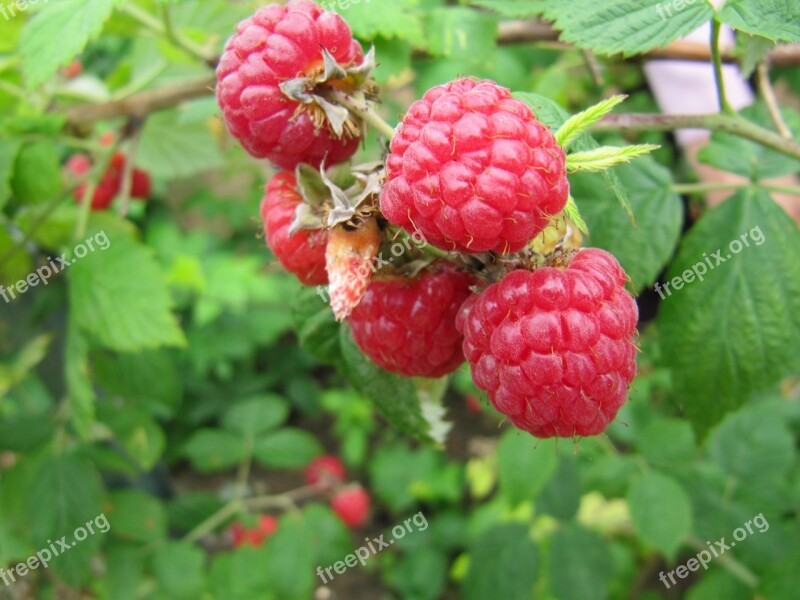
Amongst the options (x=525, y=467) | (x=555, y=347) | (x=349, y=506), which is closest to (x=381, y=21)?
(x=555, y=347)

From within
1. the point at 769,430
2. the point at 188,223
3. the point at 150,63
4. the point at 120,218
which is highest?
the point at 150,63

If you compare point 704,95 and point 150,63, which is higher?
point 150,63

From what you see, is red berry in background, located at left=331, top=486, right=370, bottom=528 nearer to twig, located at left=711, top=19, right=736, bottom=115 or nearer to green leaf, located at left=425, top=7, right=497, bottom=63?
green leaf, located at left=425, top=7, right=497, bottom=63

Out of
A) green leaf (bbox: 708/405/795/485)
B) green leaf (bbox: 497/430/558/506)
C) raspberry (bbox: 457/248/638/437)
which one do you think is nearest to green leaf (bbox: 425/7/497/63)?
raspberry (bbox: 457/248/638/437)

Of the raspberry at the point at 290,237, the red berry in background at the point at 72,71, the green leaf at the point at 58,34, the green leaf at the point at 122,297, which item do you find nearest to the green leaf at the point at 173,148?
the red berry in background at the point at 72,71

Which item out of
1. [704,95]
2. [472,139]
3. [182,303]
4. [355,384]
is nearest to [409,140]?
[472,139]

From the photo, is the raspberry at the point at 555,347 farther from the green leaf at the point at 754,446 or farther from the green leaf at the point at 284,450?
the green leaf at the point at 284,450

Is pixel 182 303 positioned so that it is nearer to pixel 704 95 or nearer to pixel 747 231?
pixel 704 95
